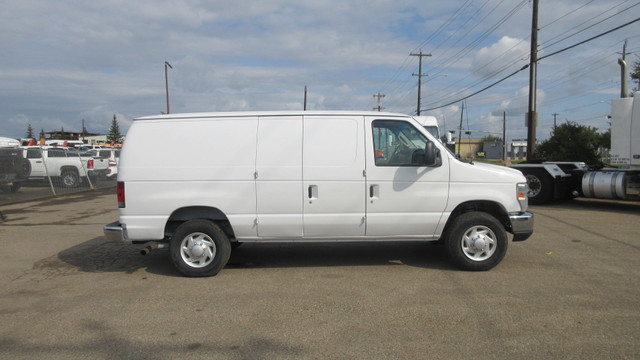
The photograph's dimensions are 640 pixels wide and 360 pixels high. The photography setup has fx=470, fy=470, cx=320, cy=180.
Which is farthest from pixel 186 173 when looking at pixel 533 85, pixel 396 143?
pixel 533 85

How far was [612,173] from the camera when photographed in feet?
39.8

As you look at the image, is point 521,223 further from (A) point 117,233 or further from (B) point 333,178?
(A) point 117,233

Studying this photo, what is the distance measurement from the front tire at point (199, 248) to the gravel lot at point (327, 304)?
0.71 ft

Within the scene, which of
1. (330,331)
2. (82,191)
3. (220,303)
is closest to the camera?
(330,331)

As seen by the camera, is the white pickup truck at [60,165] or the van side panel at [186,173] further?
the white pickup truck at [60,165]

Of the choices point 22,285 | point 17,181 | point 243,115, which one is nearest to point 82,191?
point 17,181

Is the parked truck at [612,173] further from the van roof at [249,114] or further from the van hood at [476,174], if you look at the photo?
the van roof at [249,114]

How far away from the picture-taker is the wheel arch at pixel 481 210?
6.34 metres

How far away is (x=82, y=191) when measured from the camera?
19734mm

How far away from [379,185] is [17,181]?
49.7 feet

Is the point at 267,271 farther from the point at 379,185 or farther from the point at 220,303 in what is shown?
the point at 379,185

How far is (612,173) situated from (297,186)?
9.88 meters

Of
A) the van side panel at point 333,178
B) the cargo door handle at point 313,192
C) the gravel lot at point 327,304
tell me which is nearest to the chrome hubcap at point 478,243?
the gravel lot at point 327,304

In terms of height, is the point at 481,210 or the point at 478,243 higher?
the point at 481,210
